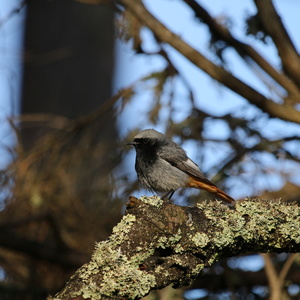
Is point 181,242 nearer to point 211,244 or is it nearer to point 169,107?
point 211,244

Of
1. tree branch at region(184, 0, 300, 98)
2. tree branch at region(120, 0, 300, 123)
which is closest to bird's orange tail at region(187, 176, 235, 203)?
tree branch at region(120, 0, 300, 123)

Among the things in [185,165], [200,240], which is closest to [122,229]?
[200,240]

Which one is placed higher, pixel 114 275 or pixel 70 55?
pixel 70 55

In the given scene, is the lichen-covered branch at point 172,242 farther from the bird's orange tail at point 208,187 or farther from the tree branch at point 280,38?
the tree branch at point 280,38

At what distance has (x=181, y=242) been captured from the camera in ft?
10.0

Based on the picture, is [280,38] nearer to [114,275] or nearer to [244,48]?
[244,48]

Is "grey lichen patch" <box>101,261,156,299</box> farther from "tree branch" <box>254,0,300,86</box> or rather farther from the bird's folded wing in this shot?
"tree branch" <box>254,0,300,86</box>

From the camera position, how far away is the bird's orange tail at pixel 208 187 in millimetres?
4770

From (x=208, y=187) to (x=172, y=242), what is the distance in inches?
73.3

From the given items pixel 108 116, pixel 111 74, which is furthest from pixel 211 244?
pixel 111 74

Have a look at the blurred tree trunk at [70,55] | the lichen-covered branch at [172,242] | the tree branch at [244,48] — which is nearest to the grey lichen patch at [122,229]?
the lichen-covered branch at [172,242]

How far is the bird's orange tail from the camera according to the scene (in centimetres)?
477

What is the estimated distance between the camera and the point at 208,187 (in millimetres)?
4852

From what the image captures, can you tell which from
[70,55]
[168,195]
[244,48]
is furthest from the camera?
[70,55]
